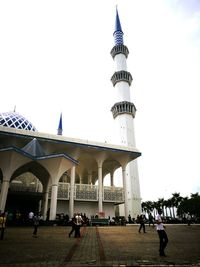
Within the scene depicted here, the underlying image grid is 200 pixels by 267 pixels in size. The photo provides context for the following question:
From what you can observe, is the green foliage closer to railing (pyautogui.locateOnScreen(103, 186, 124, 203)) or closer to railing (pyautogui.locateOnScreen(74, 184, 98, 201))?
railing (pyautogui.locateOnScreen(103, 186, 124, 203))

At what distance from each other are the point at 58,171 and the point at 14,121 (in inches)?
652

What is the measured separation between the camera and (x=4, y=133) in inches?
981

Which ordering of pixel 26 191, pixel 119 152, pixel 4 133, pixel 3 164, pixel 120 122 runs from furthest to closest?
pixel 120 122
pixel 119 152
pixel 26 191
pixel 4 133
pixel 3 164

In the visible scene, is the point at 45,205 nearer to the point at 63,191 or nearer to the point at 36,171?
the point at 63,191

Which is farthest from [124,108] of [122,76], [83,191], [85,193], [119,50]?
[85,193]

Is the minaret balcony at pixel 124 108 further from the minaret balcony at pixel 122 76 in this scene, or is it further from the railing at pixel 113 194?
the railing at pixel 113 194

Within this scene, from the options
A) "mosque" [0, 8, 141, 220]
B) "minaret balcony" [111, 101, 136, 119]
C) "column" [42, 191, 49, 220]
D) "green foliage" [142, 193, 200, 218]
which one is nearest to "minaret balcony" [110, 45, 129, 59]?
"minaret balcony" [111, 101, 136, 119]

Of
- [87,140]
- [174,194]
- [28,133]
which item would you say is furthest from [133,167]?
[174,194]

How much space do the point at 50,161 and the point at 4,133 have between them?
6875 millimetres

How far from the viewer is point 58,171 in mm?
23625

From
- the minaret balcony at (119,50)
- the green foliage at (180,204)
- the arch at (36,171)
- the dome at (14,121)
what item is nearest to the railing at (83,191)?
the arch at (36,171)

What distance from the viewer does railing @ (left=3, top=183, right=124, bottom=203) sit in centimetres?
2794

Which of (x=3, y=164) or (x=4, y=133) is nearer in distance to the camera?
(x=3, y=164)

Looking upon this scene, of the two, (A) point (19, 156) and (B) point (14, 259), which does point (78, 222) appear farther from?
(A) point (19, 156)
